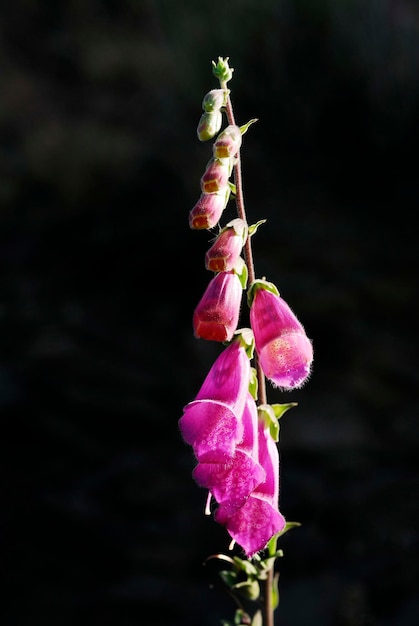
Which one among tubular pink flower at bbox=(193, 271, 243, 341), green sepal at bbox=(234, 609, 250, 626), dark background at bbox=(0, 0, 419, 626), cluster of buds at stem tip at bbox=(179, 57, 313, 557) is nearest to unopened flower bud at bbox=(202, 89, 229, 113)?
cluster of buds at stem tip at bbox=(179, 57, 313, 557)

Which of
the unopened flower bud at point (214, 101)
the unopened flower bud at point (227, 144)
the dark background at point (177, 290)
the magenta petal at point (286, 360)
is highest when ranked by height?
the dark background at point (177, 290)

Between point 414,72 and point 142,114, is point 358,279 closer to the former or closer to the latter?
point 414,72

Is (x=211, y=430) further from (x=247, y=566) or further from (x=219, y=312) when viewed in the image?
(x=247, y=566)

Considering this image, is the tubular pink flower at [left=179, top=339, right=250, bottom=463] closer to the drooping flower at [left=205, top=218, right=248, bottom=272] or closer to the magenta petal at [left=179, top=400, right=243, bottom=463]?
the magenta petal at [left=179, top=400, right=243, bottom=463]

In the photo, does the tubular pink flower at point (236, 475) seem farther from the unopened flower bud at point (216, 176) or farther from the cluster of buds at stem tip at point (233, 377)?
the unopened flower bud at point (216, 176)

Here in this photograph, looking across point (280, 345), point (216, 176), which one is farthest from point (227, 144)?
point (280, 345)

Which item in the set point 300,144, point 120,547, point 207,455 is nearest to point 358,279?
point 300,144

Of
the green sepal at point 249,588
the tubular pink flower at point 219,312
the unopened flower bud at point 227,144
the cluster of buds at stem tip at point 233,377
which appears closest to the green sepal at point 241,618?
the green sepal at point 249,588

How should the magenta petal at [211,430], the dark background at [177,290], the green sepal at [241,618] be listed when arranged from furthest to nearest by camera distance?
the dark background at [177,290] → the green sepal at [241,618] → the magenta petal at [211,430]
